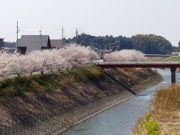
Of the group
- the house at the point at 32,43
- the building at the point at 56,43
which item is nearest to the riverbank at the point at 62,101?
the house at the point at 32,43

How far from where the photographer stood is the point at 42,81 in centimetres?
3725

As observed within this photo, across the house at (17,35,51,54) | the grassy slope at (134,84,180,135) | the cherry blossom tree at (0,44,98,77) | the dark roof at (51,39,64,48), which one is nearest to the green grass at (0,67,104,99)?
the cherry blossom tree at (0,44,98,77)

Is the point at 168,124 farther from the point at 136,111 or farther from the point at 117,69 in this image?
the point at 117,69

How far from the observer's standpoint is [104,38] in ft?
603

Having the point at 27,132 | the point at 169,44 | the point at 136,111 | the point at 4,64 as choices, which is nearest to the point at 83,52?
the point at 136,111

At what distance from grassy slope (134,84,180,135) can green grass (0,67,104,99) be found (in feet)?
41.7

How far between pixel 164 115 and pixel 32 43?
45.5 meters

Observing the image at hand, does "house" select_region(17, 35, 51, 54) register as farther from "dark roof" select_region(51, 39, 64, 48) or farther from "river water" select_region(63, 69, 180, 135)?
"river water" select_region(63, 69, 180, 135)

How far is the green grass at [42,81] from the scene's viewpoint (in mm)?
30291

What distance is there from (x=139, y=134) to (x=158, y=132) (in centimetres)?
163

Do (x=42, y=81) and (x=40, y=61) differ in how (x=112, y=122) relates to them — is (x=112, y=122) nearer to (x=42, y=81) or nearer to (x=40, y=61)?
(x=42, y=81)

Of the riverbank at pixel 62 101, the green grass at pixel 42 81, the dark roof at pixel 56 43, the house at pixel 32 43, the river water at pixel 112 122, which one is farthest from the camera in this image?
the dark roof at pixel 56 43

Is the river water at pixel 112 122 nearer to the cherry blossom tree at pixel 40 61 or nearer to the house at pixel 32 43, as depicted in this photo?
the cherry blossom tree at pixel 40 61

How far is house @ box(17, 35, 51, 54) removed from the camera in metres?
60.7
